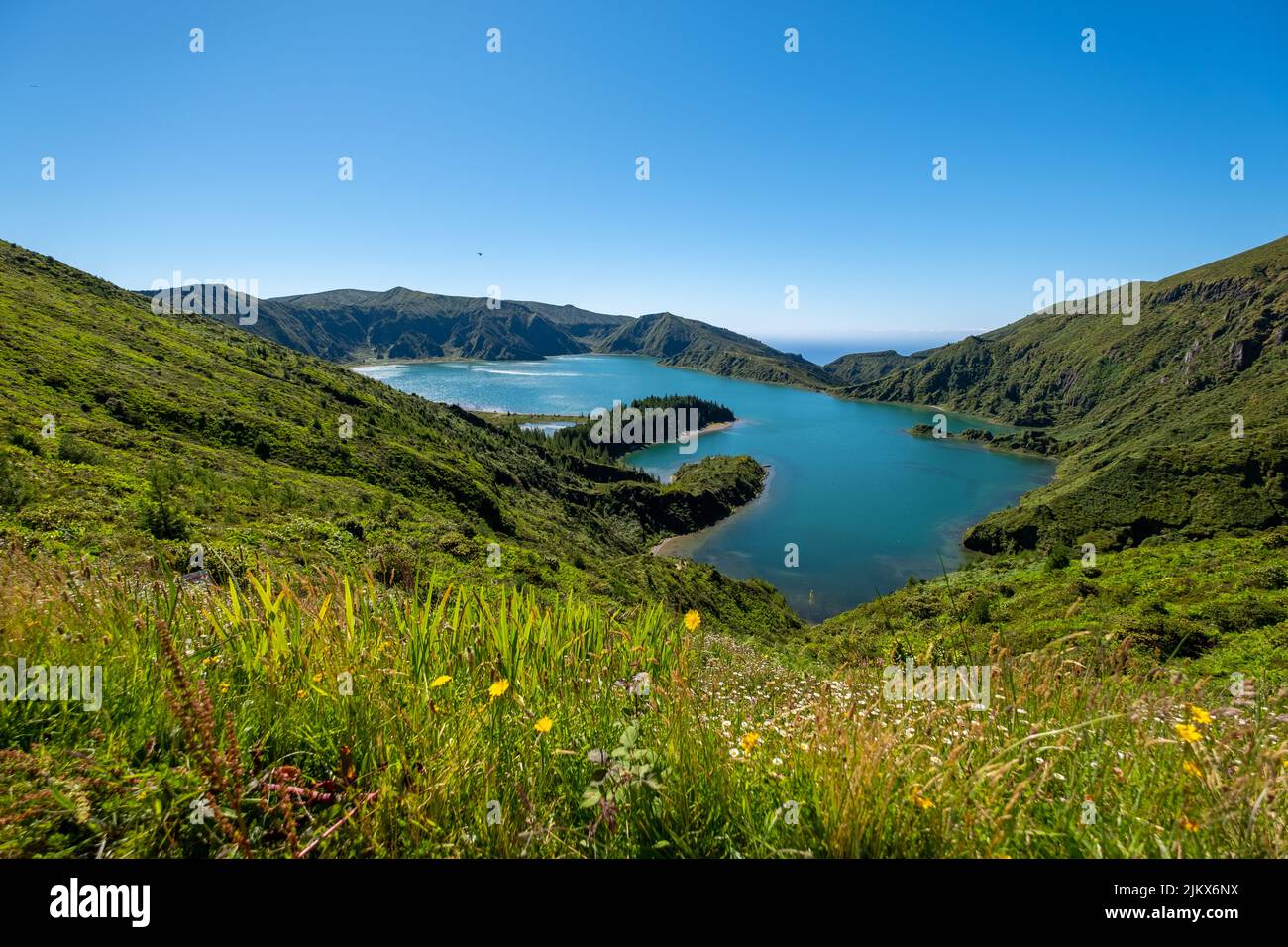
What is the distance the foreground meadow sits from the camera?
159cm

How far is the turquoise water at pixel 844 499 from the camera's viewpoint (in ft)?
216

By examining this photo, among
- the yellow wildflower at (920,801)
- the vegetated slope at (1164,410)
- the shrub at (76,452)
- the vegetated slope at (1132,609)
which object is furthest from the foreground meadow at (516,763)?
the vegetated slope at (1164,410)

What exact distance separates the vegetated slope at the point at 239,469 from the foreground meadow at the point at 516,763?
1.13 metres

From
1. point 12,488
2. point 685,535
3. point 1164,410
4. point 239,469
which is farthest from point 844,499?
point 12,488

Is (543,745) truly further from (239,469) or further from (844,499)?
(844,499)

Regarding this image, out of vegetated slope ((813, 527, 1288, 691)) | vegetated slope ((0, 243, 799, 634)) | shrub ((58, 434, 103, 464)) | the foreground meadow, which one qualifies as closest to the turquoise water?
vegetated slope ((813, 527, 1288, 691))

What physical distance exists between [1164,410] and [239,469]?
18209 centimetres

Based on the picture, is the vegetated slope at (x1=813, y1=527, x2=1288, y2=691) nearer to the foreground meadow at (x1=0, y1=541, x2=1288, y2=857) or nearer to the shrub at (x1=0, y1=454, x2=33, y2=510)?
the foreground meadow at (x1=0, y1=541, x2=1288, y2=857)

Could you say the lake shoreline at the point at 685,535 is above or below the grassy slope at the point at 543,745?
below

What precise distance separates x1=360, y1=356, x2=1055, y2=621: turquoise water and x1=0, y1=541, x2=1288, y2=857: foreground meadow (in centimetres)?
1992

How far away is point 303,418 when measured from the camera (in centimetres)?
3928

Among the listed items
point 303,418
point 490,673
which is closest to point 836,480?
point 303,418

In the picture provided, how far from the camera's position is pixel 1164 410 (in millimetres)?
131250

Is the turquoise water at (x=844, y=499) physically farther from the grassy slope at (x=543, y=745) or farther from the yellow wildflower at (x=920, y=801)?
the yellow wildflower at (x=920, y=801)
